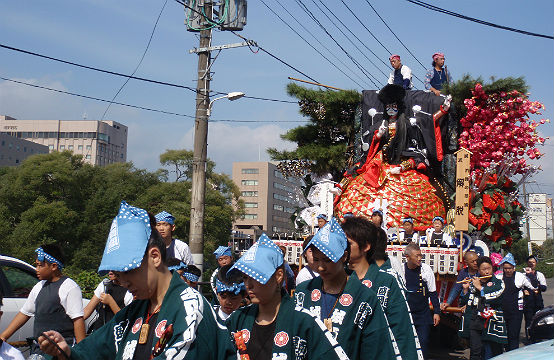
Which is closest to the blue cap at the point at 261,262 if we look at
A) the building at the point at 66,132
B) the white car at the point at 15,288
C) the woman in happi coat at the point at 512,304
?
the white car at the point at 15,288


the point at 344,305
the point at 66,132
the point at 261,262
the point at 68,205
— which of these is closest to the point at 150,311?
the point at 261,262

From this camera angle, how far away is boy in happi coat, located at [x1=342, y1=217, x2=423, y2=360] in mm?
4887

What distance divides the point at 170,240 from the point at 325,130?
12018 mm

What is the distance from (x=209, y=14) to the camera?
13391mm

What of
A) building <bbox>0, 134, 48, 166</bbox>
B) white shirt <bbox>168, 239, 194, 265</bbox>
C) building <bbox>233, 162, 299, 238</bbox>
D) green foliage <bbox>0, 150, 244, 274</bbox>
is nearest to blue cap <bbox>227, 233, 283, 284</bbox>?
white shirt <bbox>168, 239, 194, 265</bbox>

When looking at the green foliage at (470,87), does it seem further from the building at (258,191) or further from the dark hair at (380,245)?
the building at (258,191)

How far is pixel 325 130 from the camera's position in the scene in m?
19.0

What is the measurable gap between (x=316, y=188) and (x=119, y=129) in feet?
453

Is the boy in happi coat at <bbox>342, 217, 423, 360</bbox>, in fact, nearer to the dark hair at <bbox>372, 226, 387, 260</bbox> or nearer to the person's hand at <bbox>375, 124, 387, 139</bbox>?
the dark hair at <bbox>372, 226, 387, 260</bbox>

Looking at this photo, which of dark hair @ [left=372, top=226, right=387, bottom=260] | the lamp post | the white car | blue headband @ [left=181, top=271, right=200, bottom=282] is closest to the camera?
dark hair @ [left=372, top=226, right=387, bottom=260]

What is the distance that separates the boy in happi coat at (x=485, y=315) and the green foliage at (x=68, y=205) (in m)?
26.8

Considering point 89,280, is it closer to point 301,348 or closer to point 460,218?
point 460,218

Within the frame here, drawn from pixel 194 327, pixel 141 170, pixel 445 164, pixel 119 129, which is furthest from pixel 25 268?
pixel 119 129

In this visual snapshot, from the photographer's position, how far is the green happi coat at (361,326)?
13.7 feet
